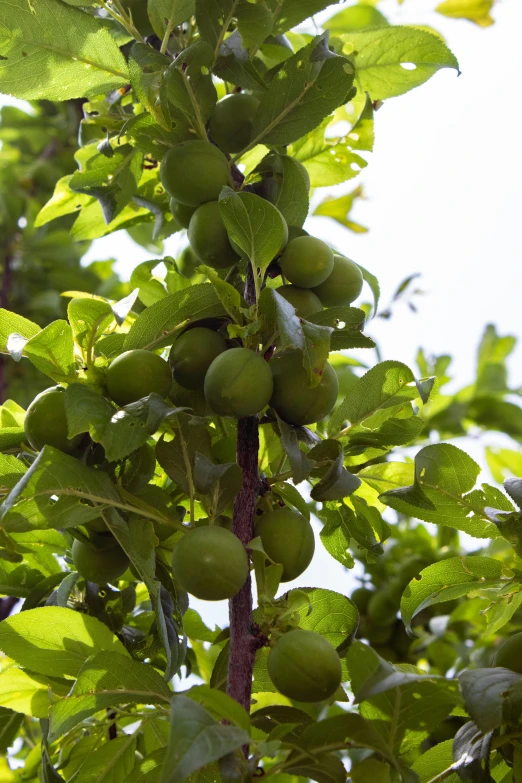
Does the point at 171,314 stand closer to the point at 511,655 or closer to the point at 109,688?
the point at 109,688

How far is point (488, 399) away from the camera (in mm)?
2691

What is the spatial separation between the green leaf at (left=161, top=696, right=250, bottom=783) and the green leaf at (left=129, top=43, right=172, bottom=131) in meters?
0.83

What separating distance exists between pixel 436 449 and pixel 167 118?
64cm

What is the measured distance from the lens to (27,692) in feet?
3.78

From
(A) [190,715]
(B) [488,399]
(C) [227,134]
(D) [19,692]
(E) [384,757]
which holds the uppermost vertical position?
(C) [227,134]

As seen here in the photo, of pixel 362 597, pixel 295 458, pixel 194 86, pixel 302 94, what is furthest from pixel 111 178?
pixel 362 597

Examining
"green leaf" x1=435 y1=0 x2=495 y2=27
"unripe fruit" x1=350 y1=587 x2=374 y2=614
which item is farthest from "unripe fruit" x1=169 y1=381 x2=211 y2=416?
"unripe fruit" x1=350 y1=587 x2=374 y2=614

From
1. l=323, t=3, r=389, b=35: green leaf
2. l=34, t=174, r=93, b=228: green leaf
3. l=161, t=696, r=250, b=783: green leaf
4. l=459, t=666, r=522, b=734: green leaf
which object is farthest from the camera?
l=323, t=3, r=389, b=35: green leaf

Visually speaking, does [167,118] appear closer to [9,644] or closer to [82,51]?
[82,51]

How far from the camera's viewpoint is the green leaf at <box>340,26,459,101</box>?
1411 millimetres

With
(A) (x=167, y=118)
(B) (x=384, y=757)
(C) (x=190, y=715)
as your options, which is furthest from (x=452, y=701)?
(A) (x=167, y=118)

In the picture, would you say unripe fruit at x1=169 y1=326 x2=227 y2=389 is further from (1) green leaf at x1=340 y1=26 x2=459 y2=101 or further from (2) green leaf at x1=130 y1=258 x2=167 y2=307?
(1) green leaf at x1=340 y1=26 x2=459 y2=101

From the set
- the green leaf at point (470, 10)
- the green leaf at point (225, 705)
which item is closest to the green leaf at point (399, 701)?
the green leaf at point (225, 705)

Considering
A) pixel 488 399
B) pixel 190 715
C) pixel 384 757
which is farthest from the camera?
pixel 488 399
